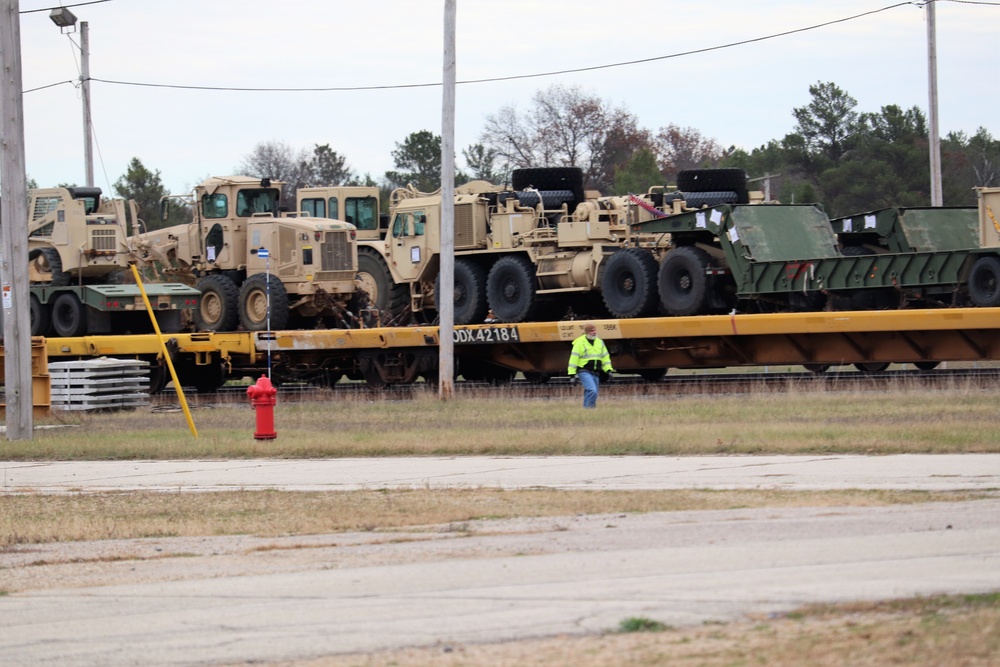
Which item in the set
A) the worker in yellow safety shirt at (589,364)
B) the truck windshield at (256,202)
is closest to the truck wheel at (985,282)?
the worker in yellow safety shirt at (589,364)

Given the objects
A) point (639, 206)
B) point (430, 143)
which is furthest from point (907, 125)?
point (639, 206)

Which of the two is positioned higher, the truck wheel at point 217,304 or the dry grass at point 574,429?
the truck wheel at point 217,304

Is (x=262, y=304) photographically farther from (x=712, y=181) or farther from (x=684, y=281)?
(x=712, y=181)

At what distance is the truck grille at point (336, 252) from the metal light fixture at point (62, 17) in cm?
893

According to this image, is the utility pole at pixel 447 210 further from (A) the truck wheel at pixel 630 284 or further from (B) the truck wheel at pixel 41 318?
(B) the truck wheel at pixel 41 318

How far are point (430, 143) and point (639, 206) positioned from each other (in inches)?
1776

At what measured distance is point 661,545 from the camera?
9172mm

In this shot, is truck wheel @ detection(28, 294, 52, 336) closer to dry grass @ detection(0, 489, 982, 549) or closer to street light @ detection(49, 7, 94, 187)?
street light @ detection(49, 7, 94, 187)

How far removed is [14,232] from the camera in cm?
1900

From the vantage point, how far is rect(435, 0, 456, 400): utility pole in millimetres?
23359

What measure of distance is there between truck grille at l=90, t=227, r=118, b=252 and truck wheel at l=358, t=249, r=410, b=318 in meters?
4.53

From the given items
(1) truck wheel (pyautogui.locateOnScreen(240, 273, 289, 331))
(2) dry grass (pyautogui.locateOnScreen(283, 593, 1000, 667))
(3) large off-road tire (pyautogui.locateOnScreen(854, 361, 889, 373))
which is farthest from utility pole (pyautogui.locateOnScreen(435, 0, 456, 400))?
(2) dry grass (pyautogui.locateOnScreen(283, 593, 1000, 667))

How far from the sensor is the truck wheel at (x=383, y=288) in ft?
91.6

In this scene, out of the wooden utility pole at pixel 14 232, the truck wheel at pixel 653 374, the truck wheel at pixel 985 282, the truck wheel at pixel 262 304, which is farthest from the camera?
the truck wheel at pixel 262 304
